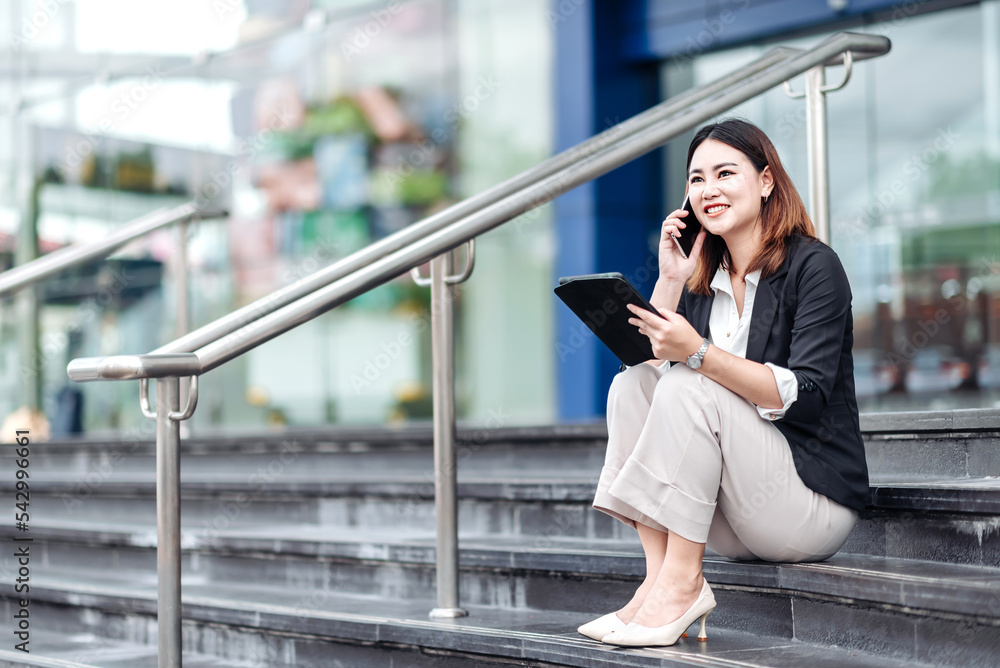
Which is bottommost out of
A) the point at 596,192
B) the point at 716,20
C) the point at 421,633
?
the point at 421,633

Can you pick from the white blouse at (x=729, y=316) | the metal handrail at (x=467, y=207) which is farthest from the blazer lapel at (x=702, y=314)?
the metal handrail at (x=467, y=207)

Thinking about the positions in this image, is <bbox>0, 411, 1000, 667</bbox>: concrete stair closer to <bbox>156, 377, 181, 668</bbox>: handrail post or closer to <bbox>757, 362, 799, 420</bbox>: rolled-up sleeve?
<bbox>757, 362, 799, 420</bbox>: rolled-up sleeve

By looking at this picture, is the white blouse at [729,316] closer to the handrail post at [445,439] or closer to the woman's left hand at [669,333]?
the woman's left hand at [669,333]

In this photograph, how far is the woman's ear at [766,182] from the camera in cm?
222

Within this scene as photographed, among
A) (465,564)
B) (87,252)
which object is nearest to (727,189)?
(465,564)

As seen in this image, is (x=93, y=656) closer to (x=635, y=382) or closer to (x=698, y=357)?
(x=635, y=382)

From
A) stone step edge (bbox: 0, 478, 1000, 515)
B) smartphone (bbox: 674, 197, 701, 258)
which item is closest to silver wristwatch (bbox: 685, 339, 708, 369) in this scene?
smartphone (bbox: 674, 197, 701, 258)

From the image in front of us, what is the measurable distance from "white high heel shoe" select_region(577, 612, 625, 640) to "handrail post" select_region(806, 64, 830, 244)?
1.32m

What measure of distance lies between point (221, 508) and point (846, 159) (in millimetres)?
4235

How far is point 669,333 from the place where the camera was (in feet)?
6.44

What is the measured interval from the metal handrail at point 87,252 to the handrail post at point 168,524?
1718 millimetres

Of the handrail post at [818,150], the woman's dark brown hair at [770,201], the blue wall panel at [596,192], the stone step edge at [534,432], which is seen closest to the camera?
the woman's dark brown hair at [770,201]

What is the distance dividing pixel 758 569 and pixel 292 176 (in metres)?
6.20

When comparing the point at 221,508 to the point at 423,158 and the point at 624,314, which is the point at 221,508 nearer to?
the point at 624,314
